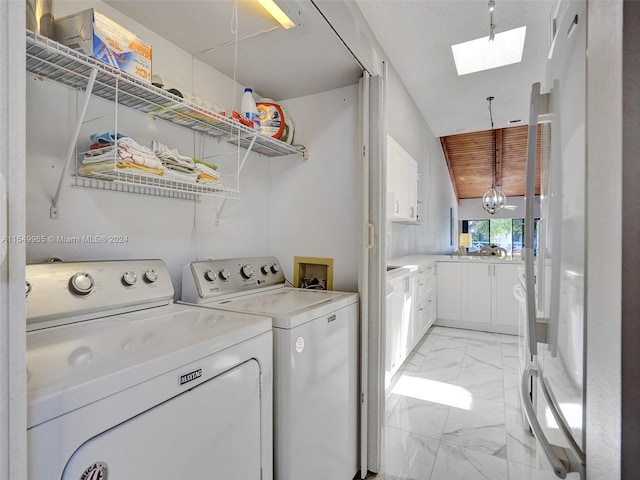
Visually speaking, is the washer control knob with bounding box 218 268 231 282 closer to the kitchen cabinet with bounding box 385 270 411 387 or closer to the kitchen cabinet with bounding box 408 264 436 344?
the kitchen cabinet with bounding box 385 270 411 387

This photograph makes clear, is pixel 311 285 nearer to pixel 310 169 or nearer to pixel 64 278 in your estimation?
pixel 310 169

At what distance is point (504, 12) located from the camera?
250 centimetres

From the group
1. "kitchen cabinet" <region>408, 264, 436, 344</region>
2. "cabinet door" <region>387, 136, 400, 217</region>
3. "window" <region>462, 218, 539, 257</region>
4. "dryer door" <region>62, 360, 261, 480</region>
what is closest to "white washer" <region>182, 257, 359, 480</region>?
"dryer door" <region>62, 360, 261, 480</region>

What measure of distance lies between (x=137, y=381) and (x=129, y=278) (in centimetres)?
61

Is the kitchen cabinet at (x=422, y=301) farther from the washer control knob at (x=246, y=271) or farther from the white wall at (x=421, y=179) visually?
the washer control knob at (x=246, y=271)

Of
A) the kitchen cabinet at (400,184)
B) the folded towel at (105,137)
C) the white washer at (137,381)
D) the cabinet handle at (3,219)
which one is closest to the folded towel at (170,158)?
the folded towel at (105,137)

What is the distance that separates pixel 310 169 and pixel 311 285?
70 centimetres

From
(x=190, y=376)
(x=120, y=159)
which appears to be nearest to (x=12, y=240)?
(x=190, y=376)

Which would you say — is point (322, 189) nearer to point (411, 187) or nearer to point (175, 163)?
point (175, 163)

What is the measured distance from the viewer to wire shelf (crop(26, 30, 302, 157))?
0.98m

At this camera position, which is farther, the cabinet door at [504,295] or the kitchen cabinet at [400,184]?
the cabinet door at [504,295]

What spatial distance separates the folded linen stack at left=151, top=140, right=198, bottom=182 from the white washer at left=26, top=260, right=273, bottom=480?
1.23 feet

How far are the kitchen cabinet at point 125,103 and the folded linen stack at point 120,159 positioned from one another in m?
0.02

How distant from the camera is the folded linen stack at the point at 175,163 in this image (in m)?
1.31
